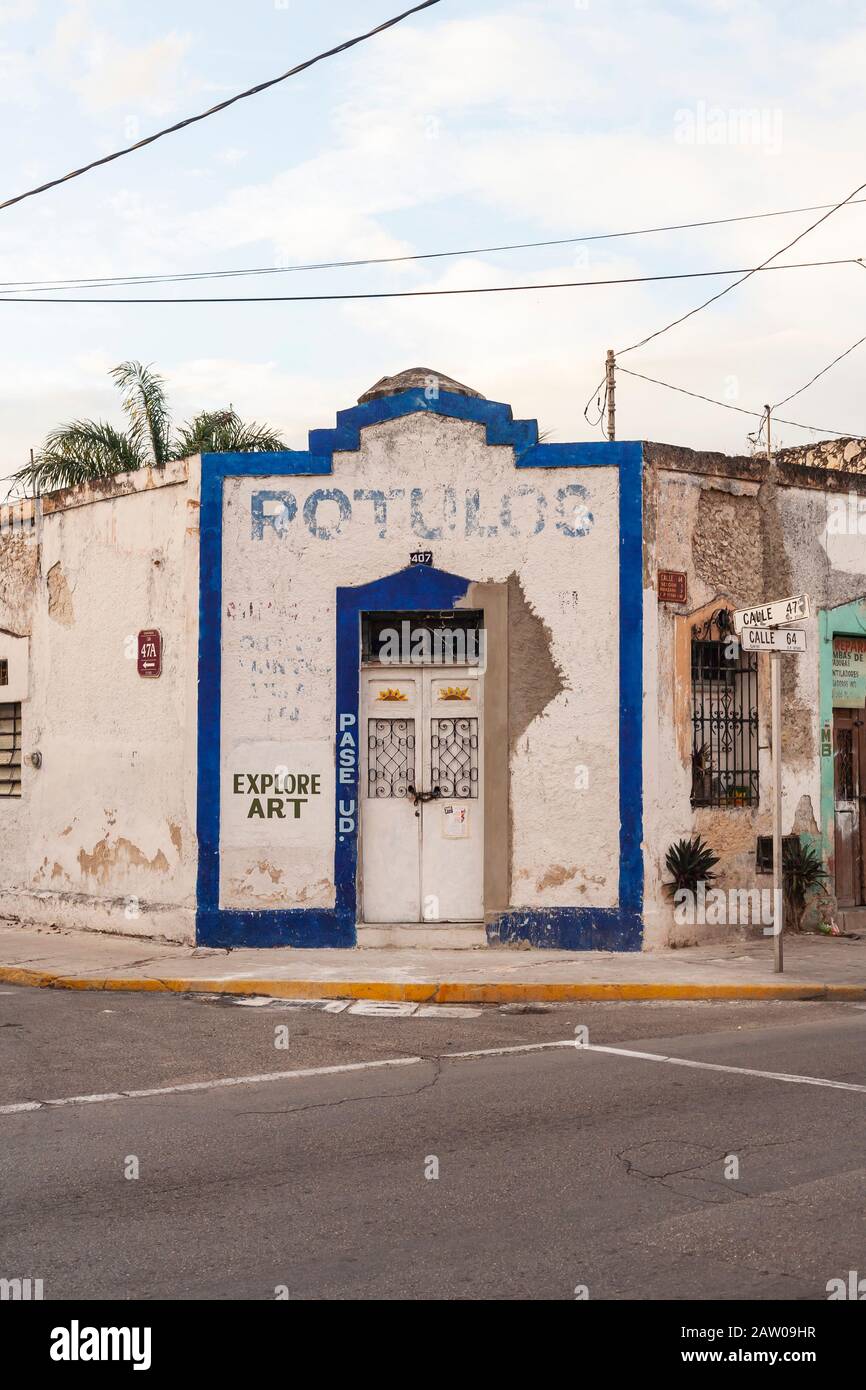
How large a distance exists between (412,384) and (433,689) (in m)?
3.08

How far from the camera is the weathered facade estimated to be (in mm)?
13305

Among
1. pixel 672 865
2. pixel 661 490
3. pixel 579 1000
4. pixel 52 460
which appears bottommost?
pixel 579 1000

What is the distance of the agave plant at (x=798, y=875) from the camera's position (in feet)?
47.2

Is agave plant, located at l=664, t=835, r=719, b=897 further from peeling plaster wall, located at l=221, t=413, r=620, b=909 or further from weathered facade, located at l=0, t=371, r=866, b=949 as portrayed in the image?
peeling plaster wall, located at l=221, t=413, r=620, b=909

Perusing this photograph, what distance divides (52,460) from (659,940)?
1523 cm

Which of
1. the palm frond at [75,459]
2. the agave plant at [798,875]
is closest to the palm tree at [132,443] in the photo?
the palm frond at [75,459]

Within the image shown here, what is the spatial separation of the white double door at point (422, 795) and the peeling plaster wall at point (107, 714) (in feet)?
5.76

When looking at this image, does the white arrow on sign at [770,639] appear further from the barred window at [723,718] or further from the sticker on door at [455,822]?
the sticker on door at [455,822]

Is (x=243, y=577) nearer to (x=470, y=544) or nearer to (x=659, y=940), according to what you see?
(x=470, y=544)

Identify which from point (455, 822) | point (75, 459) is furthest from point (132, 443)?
point (455, 822)

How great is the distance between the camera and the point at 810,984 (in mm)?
11195

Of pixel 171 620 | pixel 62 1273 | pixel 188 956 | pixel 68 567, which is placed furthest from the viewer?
pixel 68 567

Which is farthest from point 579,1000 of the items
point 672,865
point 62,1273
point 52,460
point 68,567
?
point 52,460

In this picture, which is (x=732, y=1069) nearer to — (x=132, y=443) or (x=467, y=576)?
(x=467, y=576)
